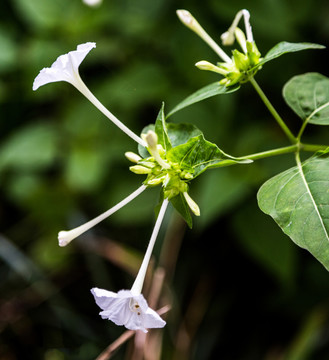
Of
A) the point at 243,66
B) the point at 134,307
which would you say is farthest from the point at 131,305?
the point at 243,66

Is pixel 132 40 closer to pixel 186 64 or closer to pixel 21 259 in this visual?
pixel 186 64

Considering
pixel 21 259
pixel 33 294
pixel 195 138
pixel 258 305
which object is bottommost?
pixel 258 305

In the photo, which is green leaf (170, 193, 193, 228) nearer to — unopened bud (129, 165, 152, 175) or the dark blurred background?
unopened bud (129, 165, 152, 175)

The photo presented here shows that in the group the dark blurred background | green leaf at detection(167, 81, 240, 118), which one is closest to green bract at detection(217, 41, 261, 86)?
green leaf at detection(167, 81, 240, 118)

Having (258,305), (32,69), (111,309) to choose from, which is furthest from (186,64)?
(111,309)

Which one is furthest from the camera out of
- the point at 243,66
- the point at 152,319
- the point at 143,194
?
the point at 143,194

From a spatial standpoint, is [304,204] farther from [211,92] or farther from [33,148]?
[33,148]
